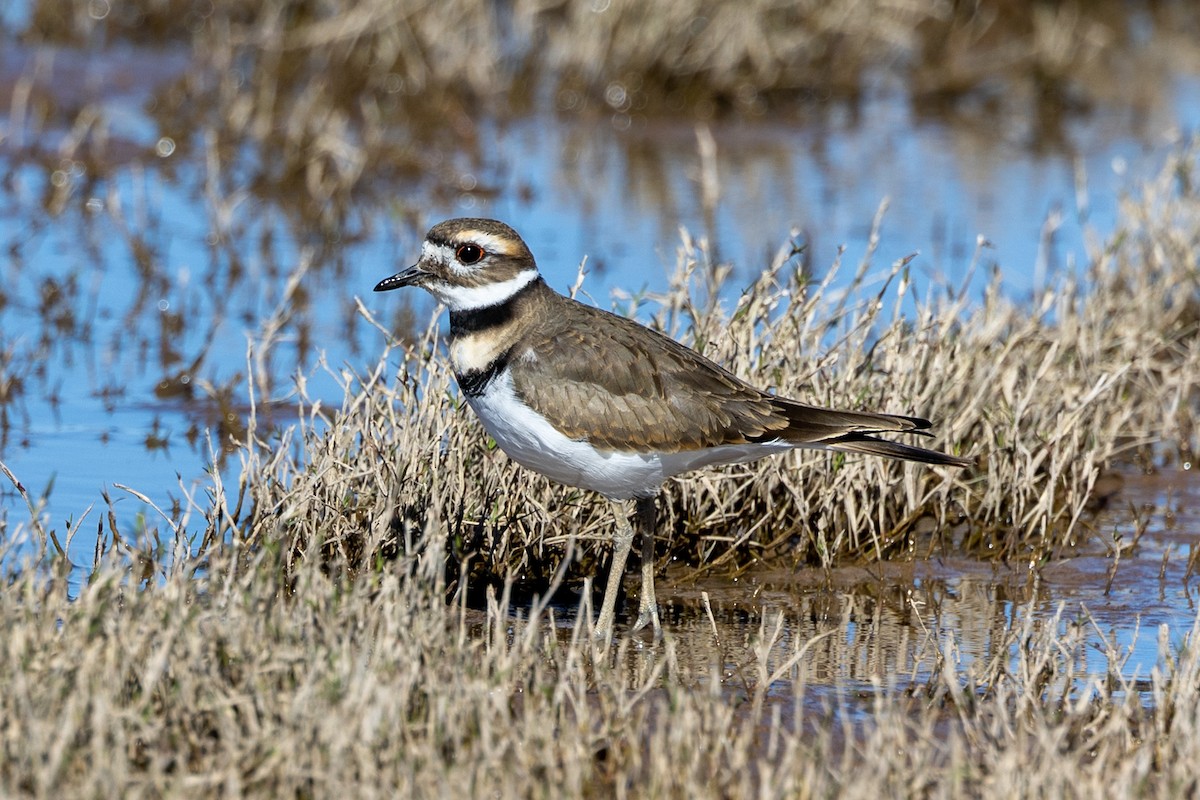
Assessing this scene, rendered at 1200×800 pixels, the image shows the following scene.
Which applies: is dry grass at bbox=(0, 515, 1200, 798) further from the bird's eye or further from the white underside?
the bird's eye

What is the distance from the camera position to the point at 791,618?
19.6ft

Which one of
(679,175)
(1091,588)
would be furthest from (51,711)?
(679,175)

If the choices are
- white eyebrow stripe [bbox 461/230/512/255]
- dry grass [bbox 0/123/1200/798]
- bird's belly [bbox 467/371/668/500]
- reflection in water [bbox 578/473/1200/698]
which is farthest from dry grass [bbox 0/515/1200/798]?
white eyebrow stripe [bbox 461/230/512/255]

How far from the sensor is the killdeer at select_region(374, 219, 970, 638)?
5.30 m

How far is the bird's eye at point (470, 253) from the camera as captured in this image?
17.8 feet

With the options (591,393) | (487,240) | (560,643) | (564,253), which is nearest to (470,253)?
(487,240)

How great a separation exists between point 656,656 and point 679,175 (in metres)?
7.05

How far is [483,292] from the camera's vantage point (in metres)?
5.45

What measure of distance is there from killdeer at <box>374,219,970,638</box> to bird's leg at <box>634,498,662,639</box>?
82 millimetres

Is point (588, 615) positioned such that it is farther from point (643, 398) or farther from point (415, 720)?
point (643, 398)

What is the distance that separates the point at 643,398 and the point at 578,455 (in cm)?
28

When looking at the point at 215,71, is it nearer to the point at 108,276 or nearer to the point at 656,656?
the point at 108,276

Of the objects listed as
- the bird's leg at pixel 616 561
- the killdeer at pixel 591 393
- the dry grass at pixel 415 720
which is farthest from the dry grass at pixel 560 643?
the killdeer at pixel 591 393

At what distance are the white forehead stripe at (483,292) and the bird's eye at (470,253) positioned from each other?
8 centimetres
